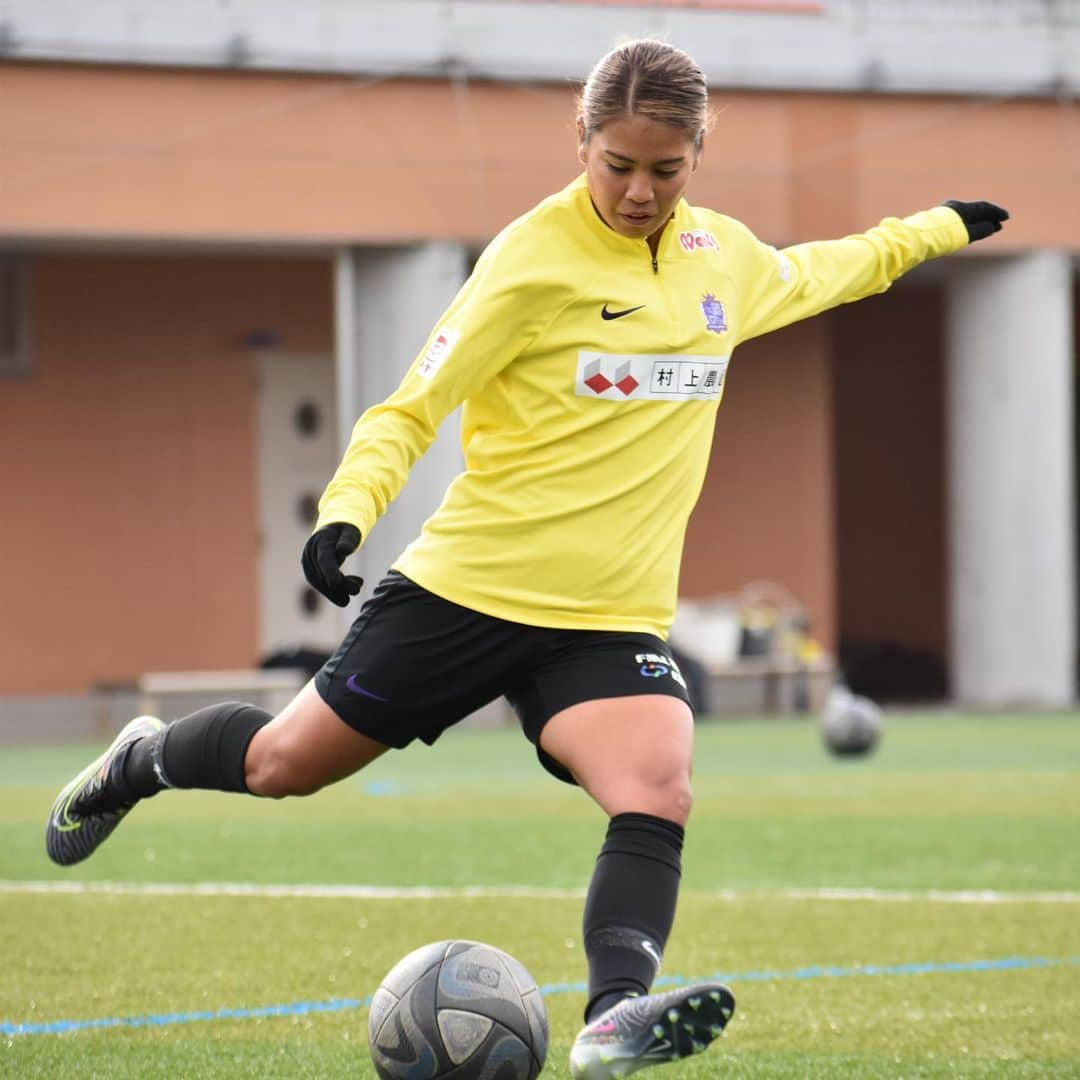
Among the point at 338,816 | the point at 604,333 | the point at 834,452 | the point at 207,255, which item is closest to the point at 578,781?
the point at 604,333

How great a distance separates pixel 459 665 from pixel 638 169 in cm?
109

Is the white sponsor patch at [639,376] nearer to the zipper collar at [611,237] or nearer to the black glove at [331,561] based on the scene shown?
the zipper collar at [611,237]

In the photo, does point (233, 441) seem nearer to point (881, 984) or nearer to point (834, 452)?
point (834, 452)

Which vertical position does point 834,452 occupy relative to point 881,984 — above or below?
above

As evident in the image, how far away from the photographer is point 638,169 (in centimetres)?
451

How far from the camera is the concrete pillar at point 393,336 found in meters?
20.3

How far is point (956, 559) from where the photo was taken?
23.2 meters

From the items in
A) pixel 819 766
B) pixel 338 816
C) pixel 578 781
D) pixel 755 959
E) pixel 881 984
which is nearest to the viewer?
pixel 578 781

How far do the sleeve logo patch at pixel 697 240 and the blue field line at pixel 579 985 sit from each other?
2066 mm

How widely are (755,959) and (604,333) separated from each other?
2.65 m

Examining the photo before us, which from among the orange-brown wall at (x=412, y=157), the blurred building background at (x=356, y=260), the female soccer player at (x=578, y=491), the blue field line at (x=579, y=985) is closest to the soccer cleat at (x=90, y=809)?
the blue field line at (x=579, y=985)

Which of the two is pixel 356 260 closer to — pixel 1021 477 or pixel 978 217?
pixel 1021 477

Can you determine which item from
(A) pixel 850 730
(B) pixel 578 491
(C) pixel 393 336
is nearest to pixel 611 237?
(B) pixel 578 491

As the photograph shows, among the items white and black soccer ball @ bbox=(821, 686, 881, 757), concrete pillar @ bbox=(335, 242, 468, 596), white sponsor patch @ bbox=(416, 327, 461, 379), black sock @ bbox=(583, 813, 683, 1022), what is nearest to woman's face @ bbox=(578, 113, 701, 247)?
white sponsor patch @ bbox=(416, 327, 461, 379)
